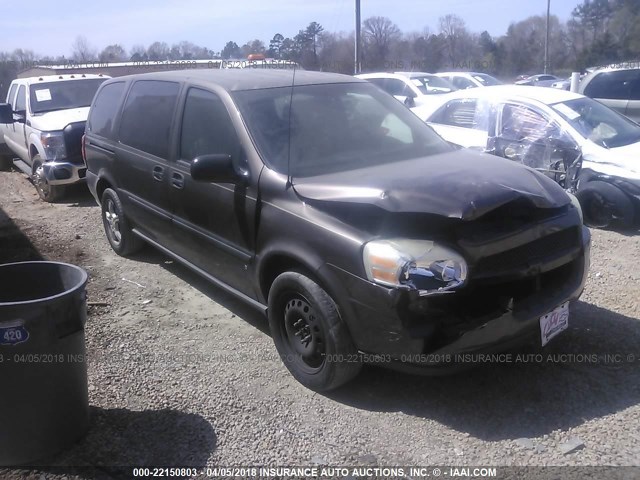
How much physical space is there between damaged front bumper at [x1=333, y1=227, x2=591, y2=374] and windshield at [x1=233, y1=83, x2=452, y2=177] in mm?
1040

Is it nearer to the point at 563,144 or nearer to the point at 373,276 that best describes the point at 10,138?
the point at 563,144

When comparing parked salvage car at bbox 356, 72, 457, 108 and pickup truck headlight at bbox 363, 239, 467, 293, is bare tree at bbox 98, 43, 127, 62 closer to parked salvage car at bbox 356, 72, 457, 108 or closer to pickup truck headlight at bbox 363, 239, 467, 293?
parked salvage car at bbox 356, 72, 457, 108

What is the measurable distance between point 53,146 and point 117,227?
3.49 meters

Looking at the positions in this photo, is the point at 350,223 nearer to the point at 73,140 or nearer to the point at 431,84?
the point at 73,140

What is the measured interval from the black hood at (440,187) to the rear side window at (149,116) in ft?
5.66

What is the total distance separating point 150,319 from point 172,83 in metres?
1.94

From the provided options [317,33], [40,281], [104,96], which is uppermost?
[317,33]

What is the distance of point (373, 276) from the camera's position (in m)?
3.21

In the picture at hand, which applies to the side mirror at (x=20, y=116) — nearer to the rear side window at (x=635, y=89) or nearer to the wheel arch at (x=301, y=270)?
the wheel arch at (x=301, y=270)

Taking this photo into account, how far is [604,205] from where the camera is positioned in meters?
6.80

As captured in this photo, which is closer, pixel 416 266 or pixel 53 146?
pixel 416 266

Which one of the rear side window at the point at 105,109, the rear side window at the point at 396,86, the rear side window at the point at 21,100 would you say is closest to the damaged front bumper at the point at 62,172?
the rear side window at the point at 21,100

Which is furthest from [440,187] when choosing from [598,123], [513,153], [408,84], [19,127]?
[408,84]

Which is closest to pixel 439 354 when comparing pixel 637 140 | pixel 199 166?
pixel 199 166
